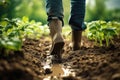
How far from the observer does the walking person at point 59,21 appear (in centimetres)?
268

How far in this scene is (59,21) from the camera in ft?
9.13

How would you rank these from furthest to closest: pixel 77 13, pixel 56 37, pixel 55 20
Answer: pixel 77 13
pixel 55 20
pixel 56 37

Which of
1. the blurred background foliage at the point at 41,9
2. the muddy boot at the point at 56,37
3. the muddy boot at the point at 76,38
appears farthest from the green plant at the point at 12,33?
the blurred background foliage at the point at 41,9

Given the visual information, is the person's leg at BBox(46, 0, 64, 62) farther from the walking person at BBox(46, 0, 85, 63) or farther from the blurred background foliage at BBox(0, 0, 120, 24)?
the blurred background foliage at BBox(0, 0, 120, 24)

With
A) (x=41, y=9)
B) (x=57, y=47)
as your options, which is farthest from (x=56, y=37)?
(x=41, y=9)

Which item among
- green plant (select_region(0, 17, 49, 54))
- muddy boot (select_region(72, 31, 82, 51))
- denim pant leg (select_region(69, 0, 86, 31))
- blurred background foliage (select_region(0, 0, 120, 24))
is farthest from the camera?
blurred background foliage (select_region(0, 0, 120, 24))

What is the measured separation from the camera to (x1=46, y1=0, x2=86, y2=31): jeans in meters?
2.73

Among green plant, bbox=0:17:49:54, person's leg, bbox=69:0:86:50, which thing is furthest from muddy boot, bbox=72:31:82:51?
green plant, bbox=0:17:49:54

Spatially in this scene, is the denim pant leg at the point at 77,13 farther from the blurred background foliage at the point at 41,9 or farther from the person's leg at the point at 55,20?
the blurred background foliage at the point at 41,9

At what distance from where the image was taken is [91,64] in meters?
2.33

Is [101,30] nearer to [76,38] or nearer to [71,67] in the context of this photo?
[76,38]

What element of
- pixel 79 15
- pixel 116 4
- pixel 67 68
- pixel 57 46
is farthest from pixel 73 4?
pixel 116 4

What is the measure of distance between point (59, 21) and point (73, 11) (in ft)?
0.73

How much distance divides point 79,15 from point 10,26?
2.28 ft
